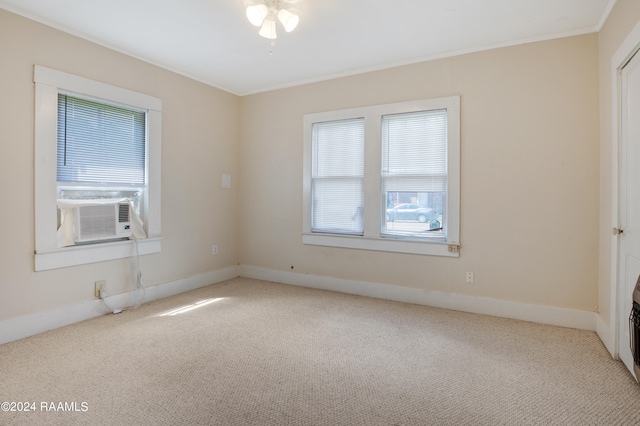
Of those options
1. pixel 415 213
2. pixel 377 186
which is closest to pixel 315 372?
pixel 415 213

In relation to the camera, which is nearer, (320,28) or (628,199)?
(628,199)

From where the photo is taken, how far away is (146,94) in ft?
11.6

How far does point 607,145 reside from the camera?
101 inches

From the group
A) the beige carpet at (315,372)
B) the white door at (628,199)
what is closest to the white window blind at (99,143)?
the beige carpet at (315,372)

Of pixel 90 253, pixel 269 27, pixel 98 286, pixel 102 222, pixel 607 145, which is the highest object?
pixel 269 27

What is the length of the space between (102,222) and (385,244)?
2.88 meters

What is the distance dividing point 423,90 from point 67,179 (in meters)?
3.53

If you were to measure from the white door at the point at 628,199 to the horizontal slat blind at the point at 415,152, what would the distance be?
1392 millimetres

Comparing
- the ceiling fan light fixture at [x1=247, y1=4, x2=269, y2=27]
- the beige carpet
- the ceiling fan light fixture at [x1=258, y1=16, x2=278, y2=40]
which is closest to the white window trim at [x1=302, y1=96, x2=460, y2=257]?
the beige carpet

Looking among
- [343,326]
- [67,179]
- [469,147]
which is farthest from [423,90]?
[67,179]

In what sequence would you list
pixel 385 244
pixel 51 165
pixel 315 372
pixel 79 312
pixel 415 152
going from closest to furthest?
pixel 315 372 → pixel 51 165 → pixel 79 312 → pixel 415 152 → pixel 385 244

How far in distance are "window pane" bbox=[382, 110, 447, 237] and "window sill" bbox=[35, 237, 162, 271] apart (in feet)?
8.57

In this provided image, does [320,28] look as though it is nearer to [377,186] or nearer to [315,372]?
[377,186]

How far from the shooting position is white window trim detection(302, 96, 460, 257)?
3340 mm
